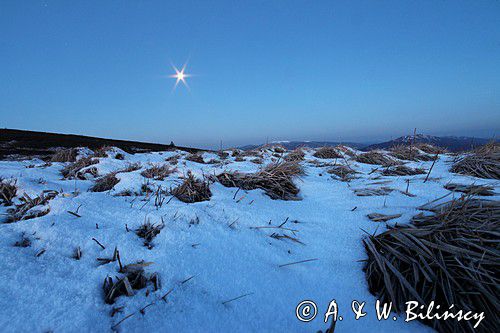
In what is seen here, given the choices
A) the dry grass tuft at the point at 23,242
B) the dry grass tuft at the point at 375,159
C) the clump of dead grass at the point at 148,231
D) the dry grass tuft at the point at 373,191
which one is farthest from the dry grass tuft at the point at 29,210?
the dry grass tuft at the point at 375,159

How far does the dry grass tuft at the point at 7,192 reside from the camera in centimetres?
165

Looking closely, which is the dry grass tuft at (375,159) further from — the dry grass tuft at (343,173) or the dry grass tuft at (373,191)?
the dry grass tuft at (373,191)

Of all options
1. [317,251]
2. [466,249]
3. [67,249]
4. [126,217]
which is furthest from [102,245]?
[466,249]

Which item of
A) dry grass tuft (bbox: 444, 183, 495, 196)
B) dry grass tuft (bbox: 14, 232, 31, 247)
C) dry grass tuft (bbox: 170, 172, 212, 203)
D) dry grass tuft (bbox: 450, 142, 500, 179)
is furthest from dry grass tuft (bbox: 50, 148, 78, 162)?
dry grass tuft (bbox: 450, 142, 500, 179)

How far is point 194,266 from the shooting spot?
1.02 metres

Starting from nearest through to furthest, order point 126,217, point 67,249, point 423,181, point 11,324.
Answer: point 11,324
point 67,249
point 126,217
point 423,181

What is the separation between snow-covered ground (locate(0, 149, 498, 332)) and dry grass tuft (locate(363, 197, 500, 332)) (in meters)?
0.09

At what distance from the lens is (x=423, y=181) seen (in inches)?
84.2

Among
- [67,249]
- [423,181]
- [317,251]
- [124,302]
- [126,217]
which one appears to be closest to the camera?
[124,302]

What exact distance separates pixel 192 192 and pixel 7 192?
Answer: 4.75 feet

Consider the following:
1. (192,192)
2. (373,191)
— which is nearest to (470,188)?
(373,191)

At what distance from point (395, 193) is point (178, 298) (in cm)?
183

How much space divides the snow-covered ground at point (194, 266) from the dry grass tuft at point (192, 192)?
0.57 feet

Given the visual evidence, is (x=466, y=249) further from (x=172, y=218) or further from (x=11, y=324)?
(x=11, y=324)
